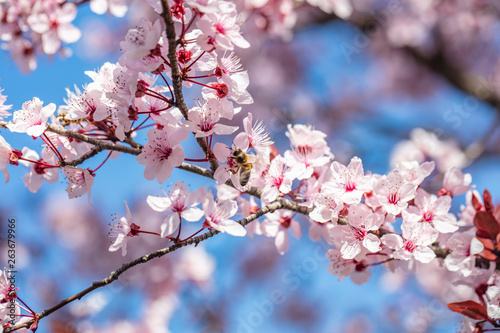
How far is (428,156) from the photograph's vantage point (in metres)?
4.28

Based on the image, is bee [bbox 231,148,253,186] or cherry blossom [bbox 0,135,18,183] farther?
cherry blossom [bbox 0,135,18,183]

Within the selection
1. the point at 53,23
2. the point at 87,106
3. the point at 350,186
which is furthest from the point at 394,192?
the point at 53,23

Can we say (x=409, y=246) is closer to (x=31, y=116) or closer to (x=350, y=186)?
(x=350, y=186)

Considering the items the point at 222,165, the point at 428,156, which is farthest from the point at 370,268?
the point at 428,156

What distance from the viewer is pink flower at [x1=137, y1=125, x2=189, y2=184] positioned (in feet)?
4.71

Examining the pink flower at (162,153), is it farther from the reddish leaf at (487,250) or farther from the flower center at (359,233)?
the reddish leaf at (487,250)

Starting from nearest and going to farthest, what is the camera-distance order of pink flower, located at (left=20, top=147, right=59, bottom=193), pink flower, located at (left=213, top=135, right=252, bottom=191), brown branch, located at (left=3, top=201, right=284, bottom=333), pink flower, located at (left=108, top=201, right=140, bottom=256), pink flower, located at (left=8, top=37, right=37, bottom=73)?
brown branch, located at (left=3, top=201, right=284, bottom=333) → pink flower, located at (left=213, top=135, right=252, bottom=191) → pink flower, located at (left=108, top=201, right=140, bottom=256) → pink flower, located at (left=20, top=147, right=59, bottom=193) → pink flower, located at (left=8, top=37, right=37, bottom=73)

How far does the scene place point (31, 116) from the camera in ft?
4.93

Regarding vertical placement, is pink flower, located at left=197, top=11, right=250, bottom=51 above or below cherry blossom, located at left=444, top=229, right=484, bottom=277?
above

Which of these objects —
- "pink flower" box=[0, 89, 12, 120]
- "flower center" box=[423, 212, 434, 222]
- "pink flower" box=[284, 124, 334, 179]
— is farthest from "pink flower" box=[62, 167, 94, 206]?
"flower center" box=[423, 212, 434, 222]

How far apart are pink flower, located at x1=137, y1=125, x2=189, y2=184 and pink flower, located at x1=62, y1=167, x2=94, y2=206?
25cm

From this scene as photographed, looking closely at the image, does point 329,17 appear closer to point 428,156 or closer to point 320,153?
point 428,156

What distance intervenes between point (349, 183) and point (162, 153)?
2.22 feet

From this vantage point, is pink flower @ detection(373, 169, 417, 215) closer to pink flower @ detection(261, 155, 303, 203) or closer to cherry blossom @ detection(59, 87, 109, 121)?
pink flower @ detection(261, 155, 303, 203)
